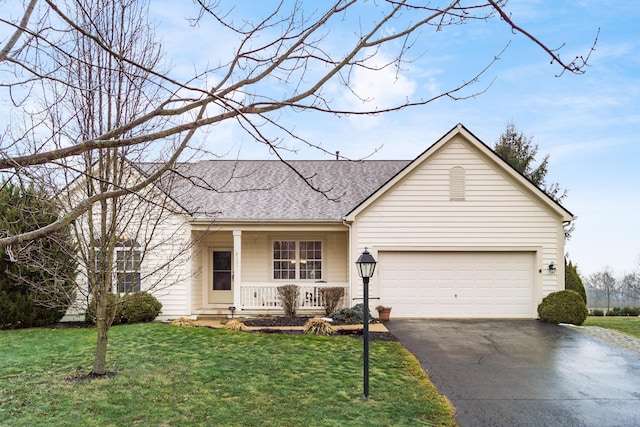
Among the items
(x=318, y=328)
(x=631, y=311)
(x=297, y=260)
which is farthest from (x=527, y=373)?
(x=631, y=311)

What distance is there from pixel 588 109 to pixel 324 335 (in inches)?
365

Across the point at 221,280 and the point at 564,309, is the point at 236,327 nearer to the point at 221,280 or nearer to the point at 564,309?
the point at 221,280

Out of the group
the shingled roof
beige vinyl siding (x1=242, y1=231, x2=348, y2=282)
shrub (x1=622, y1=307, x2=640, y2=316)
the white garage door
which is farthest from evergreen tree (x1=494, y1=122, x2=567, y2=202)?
beige vinyl siding (x1=242, y1=231, x2=348, y2=282)

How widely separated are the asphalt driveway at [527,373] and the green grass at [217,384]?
20.6 inches

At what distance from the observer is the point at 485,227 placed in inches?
546

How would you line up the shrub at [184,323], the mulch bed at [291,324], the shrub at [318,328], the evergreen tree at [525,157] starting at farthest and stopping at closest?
the evergreen tree at [525,157] < the shrub at [184,323] < the shrub at [318,328] < the mulch bed at [291,324]

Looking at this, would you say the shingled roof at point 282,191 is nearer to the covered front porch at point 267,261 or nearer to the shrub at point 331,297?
the covered front porch at point 267,261

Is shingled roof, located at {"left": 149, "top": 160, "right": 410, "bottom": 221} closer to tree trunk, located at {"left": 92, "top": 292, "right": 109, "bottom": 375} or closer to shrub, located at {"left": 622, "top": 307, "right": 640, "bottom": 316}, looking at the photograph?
tree trunk, located at {"left": 92, "top": 292, "right": 109, "bottom": 375}

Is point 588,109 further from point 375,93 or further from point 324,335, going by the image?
point 375,93

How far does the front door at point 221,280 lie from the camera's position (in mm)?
15906

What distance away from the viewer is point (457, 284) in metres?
13.9

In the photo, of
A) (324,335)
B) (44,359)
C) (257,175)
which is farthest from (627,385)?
(257,175)

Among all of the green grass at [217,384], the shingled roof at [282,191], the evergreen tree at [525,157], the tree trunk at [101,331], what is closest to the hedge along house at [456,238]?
the shingled roof at [282,191]

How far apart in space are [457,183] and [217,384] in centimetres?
946
